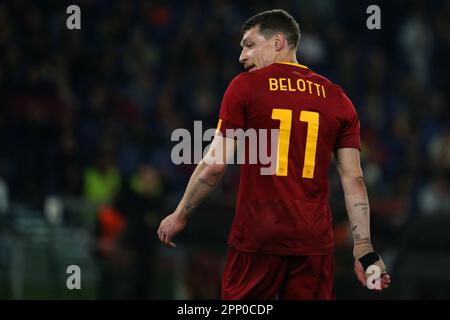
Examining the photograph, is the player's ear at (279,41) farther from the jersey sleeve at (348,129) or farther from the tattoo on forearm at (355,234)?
the tattoo on forearm at (355,234)

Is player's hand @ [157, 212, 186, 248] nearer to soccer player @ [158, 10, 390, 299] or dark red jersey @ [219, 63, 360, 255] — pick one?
soccer player @ [158, 10, 390, 299]

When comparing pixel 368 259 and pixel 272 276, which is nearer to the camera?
pixel 272 276

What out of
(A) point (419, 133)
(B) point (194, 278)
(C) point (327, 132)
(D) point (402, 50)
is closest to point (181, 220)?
(C) point (327, 132)

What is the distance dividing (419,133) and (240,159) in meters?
10.6

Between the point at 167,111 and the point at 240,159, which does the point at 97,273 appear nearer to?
the point at 167,111

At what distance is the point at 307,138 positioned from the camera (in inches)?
218

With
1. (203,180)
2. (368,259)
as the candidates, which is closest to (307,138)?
(203,180)

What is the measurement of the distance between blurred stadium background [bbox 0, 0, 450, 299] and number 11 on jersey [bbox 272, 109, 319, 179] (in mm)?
5269

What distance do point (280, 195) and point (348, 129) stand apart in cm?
55

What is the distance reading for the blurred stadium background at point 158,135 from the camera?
1184 cm

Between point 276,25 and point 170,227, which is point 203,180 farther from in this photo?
point 276,25

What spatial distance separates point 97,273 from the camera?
12797 millimetres

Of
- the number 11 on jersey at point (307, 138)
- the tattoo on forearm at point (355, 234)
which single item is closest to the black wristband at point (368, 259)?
the tattoo on forearm at point (355, 234)

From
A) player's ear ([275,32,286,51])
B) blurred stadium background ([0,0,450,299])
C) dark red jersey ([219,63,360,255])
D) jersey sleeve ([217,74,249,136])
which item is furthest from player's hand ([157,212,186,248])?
blurred stadium background ([0,0,450,299])
